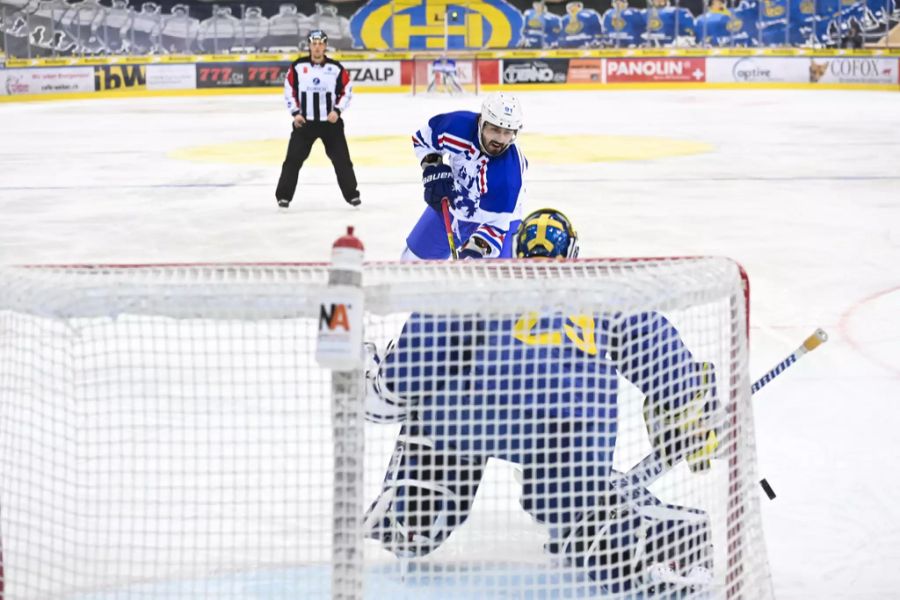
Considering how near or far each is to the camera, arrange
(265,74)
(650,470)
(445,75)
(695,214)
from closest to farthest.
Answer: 1. (650,470)
2. (695,214)
3. (445,75)
4. (265,74)

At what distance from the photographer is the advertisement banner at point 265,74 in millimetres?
25875

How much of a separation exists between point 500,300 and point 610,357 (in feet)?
1.61

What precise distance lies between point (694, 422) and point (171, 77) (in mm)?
24247

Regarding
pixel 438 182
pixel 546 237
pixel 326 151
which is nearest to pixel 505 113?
pixel 438 182

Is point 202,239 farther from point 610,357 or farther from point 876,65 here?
point 876,65

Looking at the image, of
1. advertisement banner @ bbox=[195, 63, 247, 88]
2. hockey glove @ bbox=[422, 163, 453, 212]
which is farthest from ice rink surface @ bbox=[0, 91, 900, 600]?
advertisement banner @ bbox=[195, 63, 247, 88]

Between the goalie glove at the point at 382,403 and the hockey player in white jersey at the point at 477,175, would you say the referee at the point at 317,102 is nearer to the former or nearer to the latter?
the hockey player in white jersey at the point at 477,175

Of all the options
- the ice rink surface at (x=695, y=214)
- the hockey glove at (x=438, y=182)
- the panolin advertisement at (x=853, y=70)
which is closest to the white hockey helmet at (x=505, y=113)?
the hockey glove at (x=438, y=182)

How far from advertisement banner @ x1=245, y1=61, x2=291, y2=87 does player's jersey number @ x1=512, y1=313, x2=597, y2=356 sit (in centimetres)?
2404

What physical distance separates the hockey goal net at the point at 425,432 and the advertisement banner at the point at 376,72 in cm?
2386

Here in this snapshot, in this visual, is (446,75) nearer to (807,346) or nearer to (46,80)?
(46,80)

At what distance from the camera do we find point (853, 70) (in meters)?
24.4

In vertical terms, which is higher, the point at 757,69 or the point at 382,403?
the point at 757,69

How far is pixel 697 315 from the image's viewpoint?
2.57 m
